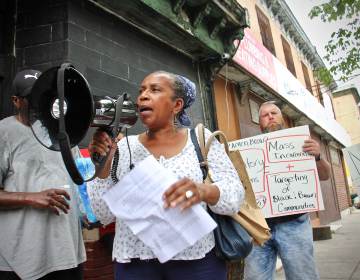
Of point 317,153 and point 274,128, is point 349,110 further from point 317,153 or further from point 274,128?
point 317,153

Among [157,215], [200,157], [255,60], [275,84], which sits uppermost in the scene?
[255,60]

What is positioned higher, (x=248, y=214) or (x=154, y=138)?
(x=154, y=138)

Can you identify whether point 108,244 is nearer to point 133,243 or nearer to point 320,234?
point 133,243

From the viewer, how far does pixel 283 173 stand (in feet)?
10.9

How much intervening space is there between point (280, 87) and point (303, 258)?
24.2ft

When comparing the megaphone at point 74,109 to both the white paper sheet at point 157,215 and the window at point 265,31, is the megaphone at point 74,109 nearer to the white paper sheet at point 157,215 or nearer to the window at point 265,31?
the white paper sheet at point 157,215

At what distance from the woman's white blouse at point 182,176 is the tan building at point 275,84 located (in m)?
3.08

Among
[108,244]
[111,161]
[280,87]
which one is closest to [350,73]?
[280,87]

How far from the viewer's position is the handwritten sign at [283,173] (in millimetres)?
3059

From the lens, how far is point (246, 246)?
1.80m

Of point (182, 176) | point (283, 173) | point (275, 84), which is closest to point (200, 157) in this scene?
point (182, 176)

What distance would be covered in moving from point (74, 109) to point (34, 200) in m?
0.78

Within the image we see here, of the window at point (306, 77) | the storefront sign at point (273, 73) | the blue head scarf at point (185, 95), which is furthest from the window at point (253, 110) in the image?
the window at point (306, 77)

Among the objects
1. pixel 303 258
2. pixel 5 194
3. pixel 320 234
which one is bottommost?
pixel 320 234
